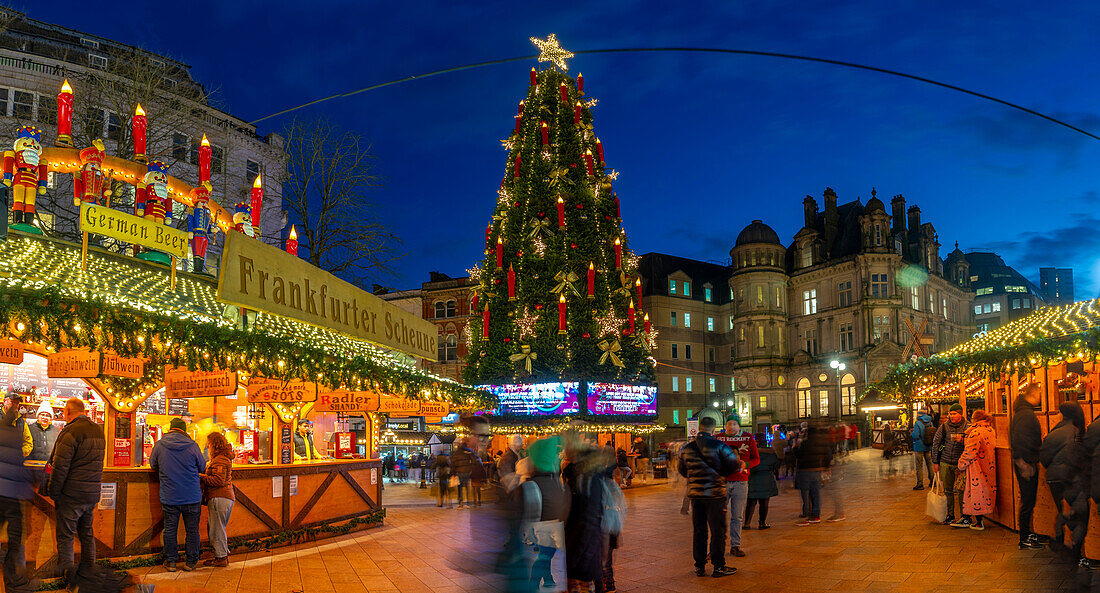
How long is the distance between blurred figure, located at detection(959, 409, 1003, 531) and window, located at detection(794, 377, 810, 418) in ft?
147

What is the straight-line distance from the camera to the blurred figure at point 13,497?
740 cm

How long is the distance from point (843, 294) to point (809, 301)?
326 cm

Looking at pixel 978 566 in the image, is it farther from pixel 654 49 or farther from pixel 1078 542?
pixel 654 49

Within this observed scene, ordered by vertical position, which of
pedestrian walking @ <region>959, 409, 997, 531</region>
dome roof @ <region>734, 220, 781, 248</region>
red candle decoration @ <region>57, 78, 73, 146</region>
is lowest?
pedestrian walking @ <region>959, 409, 997, 531</region>

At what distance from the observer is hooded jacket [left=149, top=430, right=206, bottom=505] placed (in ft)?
33.0

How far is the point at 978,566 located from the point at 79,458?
382 inches

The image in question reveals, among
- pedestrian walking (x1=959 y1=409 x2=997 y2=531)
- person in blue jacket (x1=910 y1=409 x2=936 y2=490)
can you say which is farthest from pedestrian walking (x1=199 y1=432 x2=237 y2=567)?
person in blue jacket (x1=910 y1=409 x2=936 y2=490)

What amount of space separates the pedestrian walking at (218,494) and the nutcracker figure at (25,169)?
3.76 meters

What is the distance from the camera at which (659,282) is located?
59719mm

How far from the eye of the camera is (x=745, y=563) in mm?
10000

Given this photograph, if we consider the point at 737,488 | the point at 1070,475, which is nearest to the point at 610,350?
the point at 737,488

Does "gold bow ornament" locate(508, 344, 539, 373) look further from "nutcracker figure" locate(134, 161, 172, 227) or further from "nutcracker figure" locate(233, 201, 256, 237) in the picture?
"nutcracker figure" locate(134, 161, 172, 227)

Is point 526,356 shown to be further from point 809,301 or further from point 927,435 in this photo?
point 809,301

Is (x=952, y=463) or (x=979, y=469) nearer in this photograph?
(x=979, y=469)
